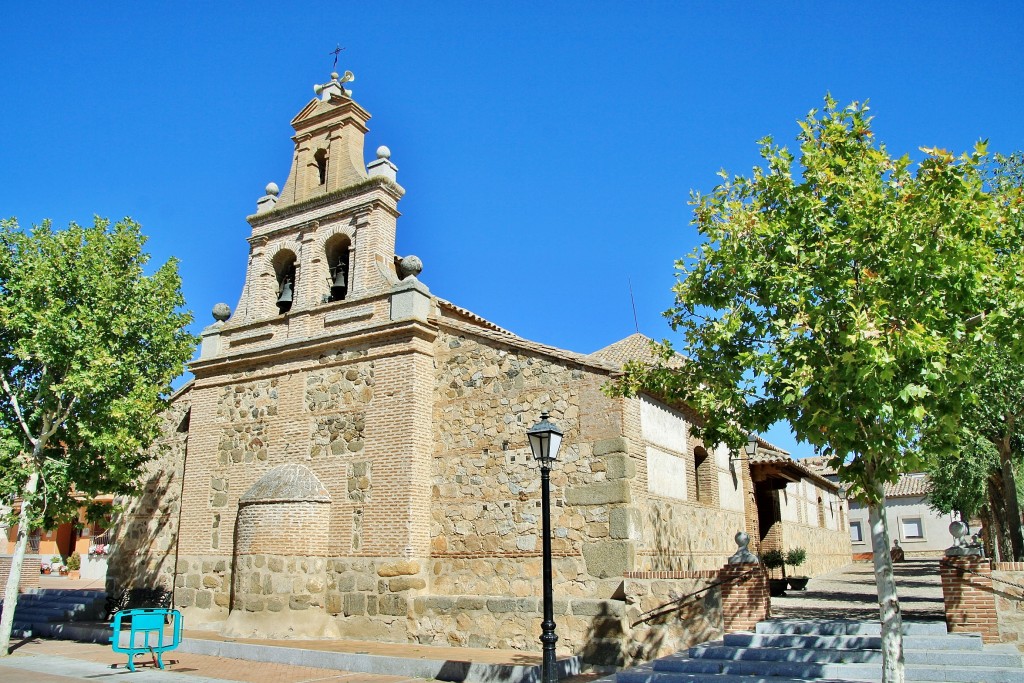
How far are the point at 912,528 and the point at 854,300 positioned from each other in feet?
186

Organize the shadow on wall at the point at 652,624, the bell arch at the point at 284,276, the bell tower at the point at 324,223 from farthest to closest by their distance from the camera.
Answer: the bell arch at the point at 284,276, the bell tower at the point at 324,223, the shadow on wall at the point at 652,624

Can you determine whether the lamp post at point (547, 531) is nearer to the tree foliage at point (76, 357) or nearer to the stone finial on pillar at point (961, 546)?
the stone finial on pillar at point (961, 546)

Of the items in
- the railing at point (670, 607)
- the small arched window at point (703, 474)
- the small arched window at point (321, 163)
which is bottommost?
the railing at point (670, 607)

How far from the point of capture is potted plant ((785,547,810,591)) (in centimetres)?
2394

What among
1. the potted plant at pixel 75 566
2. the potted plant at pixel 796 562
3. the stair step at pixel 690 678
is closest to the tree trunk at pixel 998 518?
the potted plant at pixel 796 562

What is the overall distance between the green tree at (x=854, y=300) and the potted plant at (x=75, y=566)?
30.4 m

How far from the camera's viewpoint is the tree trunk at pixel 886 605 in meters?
8.49

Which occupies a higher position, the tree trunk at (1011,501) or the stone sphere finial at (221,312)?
the stone sphere finial at (221,312)

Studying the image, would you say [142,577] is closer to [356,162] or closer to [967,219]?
[356,162]

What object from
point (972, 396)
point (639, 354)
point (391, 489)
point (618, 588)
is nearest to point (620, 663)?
point (618, 588)

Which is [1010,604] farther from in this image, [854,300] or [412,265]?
[412,265]

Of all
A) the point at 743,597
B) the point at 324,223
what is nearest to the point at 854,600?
the point at 743,597

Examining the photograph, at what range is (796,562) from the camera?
85.1 feet

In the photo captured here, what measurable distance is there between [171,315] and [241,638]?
726 centimetres
